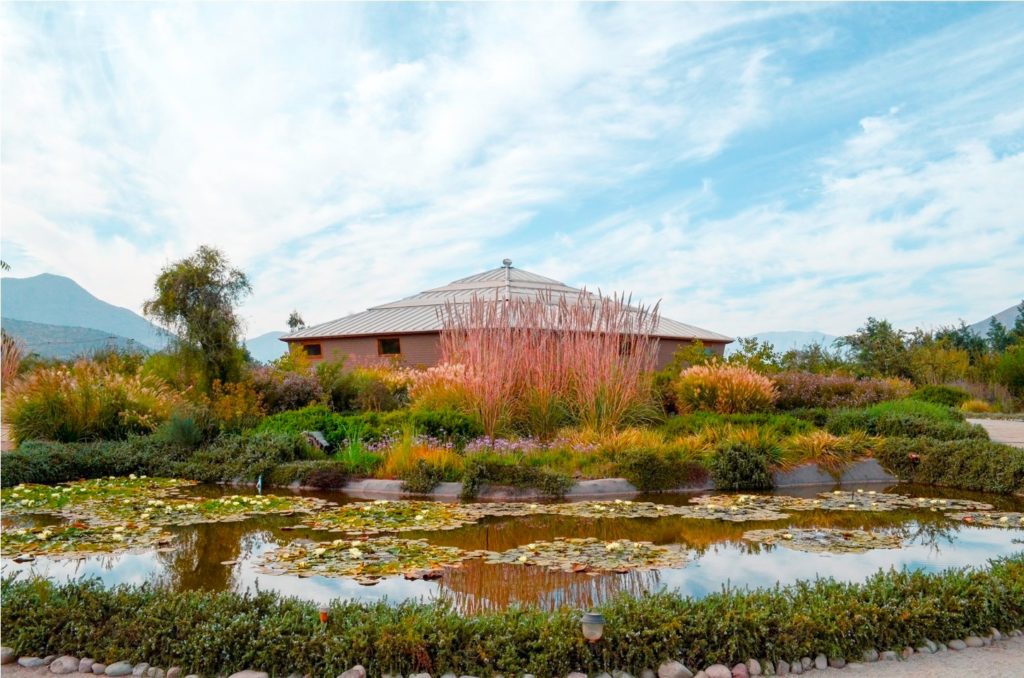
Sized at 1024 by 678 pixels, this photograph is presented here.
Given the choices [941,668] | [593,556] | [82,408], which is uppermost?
[82,408]

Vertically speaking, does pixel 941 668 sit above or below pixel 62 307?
below

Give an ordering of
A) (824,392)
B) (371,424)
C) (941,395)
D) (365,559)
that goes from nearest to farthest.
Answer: (365,559) → (371,424) → (824,392) → (941,395)

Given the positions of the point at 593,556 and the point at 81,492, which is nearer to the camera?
the point at 593,556

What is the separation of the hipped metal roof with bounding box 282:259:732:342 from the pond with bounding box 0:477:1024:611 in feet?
50.8

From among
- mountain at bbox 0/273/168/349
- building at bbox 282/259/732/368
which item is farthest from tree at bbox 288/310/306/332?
mountain at bbox 0/273/168/349

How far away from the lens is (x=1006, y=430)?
12742 mm

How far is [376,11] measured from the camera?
26.6 ft

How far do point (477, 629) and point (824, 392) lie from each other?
1104 cm

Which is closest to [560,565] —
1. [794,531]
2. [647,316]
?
[794,531]

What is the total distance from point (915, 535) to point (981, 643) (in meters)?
2.40

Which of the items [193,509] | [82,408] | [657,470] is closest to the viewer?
[193,509]

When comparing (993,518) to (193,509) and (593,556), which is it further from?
(193,509)

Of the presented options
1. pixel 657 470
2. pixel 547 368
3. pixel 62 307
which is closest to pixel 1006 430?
pixel 657 470

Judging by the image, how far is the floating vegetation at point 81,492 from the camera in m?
6.56
